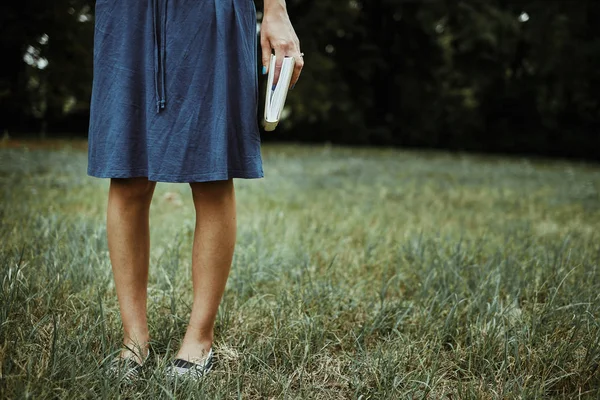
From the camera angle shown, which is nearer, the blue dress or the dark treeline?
the blue dress

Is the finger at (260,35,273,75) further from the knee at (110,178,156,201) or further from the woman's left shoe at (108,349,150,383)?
the woman's left shoe at (108,349,150,383)

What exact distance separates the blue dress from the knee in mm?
63

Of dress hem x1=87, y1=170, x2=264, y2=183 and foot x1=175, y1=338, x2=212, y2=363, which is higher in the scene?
dress hem x1=87, y1=170, x2=264, y2=183

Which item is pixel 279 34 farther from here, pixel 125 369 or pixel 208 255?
pixel 125 369

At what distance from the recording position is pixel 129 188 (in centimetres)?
147

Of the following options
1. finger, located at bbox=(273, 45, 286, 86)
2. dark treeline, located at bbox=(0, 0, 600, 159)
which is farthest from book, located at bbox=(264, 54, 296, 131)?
dark treeline, located at bbox=(0, 0, 600, 159)

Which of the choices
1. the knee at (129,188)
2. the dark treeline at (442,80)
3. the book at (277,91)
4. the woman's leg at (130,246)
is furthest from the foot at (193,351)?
the dark treeline at (442,80)

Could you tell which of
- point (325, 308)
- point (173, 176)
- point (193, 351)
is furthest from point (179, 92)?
point (325, 308)

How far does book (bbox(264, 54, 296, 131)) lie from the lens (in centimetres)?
139

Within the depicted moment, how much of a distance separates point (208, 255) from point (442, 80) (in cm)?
1772

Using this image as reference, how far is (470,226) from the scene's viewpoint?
368 centimetres

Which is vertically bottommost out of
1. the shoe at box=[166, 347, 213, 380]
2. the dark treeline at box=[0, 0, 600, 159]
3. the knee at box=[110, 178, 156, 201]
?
the shoe at box=[166, 347, 213, 380]

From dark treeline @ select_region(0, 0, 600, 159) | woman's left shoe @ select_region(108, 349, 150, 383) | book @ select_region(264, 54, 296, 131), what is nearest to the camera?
woman's left shoe @ select_region(108, 349, 150, 383)

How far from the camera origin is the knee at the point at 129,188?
1466 mm
